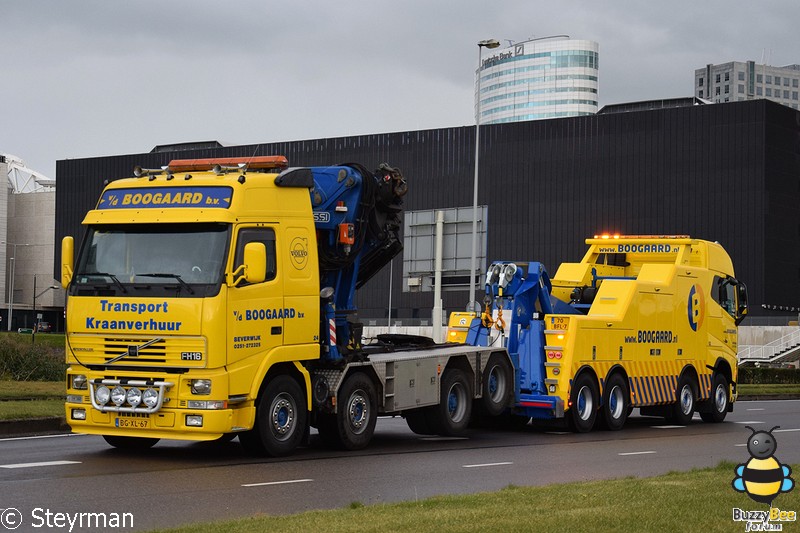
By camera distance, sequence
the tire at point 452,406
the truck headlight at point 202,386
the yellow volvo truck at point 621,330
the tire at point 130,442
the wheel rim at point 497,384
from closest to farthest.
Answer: the truck headlight at point 202,386, the tire at point 130,442, the tire at point 452,406, the wheel rim at point 497,384, the yellow volvo truck at point 621,330

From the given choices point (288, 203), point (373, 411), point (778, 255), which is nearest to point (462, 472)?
point (373, 411)

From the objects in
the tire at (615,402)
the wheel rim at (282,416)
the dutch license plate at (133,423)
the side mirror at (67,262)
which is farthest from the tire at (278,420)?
the tire at (615,402)

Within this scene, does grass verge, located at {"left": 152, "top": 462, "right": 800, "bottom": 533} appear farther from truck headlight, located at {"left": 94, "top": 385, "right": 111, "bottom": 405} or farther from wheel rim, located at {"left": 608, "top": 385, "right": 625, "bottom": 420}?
wheel rim, located at {"left": 608, "top": 385, "right": 625, "bottom": 420}

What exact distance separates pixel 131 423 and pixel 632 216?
78.8m

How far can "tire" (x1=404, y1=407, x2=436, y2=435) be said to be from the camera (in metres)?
20.0

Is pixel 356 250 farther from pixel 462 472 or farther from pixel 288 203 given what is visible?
pixel 462 472

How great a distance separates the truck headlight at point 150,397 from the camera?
15.1 m

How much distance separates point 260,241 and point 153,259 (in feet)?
4.41

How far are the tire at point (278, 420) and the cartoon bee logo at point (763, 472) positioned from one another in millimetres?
7850

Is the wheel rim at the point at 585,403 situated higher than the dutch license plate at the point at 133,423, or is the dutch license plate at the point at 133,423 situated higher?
the dutch license plate at the point at 133,423

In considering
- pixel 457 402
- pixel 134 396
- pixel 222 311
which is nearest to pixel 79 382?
pixel 134 396

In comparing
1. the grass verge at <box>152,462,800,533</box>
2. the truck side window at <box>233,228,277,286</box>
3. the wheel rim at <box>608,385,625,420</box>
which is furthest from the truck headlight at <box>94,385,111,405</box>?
the wheel rim at <box>608,385,625,420</box>

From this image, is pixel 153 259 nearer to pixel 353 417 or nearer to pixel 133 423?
pixel 133 423

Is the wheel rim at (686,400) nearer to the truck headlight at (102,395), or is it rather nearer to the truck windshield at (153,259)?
the truck windshield at (153,259)
